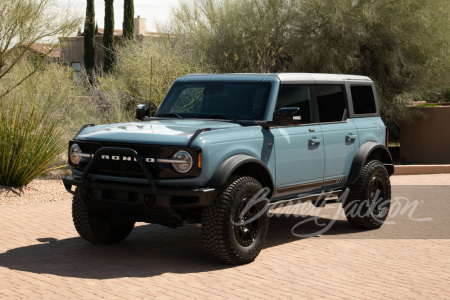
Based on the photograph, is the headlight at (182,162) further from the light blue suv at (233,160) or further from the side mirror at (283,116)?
the side mirror at (283,116)

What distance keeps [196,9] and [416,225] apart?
19.8 m

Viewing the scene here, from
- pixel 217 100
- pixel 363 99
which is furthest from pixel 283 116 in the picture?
pixel 363 99

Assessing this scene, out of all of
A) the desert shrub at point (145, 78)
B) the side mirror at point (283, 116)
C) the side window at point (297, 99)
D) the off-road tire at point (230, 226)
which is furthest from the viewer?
the desert shrub at point (145, 78)

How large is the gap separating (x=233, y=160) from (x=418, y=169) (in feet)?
40.6

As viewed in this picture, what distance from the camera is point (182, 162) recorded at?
23.5 feet

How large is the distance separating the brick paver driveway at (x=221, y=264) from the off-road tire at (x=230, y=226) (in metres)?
0.16

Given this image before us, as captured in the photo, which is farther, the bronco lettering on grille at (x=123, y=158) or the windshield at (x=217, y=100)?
the windshield at (x=217, y=100)

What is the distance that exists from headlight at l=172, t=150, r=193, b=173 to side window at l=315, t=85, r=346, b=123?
2575 mm

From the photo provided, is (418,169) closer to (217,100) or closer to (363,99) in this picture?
(363,99)

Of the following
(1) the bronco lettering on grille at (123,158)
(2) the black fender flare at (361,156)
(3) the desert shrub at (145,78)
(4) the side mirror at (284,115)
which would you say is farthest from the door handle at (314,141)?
(3) the desert shrub at (145,78)

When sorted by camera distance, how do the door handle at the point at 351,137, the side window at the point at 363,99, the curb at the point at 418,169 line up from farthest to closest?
the curb at the point at 418,169, the side window at the point at 363,99, the door handle at the point at 351,137

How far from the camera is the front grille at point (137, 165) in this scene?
7238 mm

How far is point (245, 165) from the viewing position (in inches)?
312

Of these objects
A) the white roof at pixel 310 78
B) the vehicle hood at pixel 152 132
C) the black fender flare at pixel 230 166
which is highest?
the white roof at pixel 310 78
